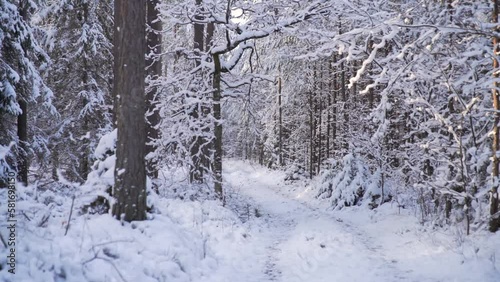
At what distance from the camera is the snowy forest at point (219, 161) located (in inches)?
210

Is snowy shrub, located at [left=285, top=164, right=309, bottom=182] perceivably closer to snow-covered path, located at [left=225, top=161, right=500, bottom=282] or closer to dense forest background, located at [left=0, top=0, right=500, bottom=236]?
dense forest background, located at [left=0, top=0, right=500, bottom=236]

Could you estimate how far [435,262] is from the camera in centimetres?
629

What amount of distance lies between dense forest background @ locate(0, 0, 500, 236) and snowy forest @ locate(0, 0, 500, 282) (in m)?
0.06

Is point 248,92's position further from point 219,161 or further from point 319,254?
point 319,254

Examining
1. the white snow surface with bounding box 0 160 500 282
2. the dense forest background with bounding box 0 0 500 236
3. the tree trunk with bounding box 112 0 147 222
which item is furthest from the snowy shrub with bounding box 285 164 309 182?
the tree trunk with bounding box 112 0 147 222

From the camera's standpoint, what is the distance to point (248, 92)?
41.1 feet

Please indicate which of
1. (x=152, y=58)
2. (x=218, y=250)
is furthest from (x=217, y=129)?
(x=218, y=250)

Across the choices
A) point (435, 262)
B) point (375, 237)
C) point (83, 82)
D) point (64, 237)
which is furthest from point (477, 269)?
point (83, 82)

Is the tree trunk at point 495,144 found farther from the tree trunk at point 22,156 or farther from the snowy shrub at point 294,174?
the snowy shrub at point 294,174

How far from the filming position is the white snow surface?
4.25m

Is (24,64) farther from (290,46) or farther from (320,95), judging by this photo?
(320,95)

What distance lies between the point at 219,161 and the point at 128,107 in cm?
558

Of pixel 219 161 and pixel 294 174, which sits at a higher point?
pixel 219 161

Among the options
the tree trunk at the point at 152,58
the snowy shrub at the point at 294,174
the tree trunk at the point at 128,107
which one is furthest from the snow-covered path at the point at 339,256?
the snowy shrub at the point at 294,174
